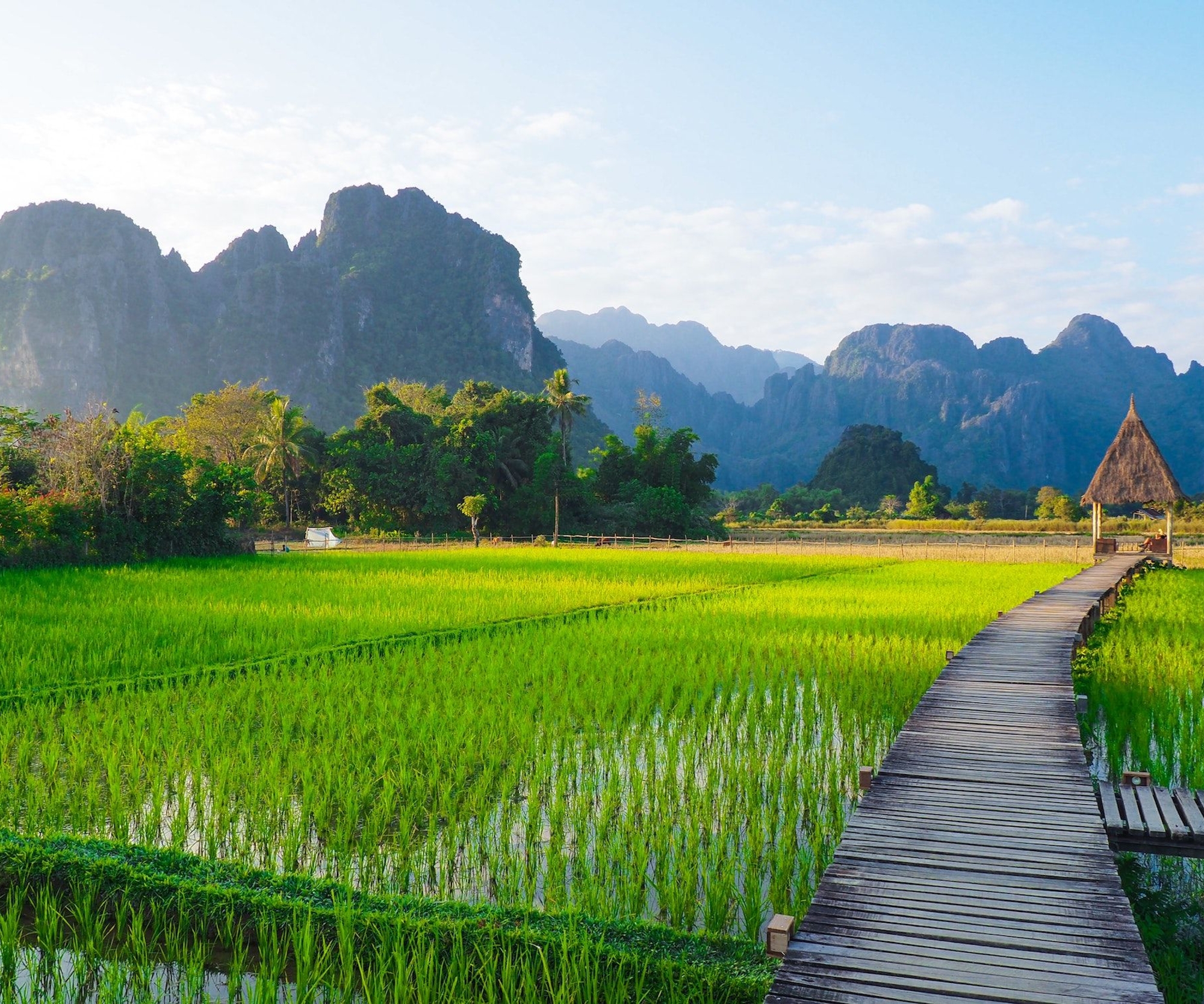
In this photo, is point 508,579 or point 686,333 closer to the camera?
point 508,579

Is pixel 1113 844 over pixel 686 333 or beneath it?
beneath

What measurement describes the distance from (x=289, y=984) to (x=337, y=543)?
29144 mm

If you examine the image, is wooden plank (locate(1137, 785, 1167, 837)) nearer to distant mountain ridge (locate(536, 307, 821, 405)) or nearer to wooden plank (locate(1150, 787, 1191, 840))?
wooden plank (locate(1150, 787, 1191, 840))

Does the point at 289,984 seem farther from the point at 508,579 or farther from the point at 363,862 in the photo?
the point at 508,579

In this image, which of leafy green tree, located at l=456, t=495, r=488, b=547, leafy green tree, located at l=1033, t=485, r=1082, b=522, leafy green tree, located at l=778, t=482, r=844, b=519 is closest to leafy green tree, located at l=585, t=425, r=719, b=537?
leafy green tree, located at l=456, t=495, r=488, b=547

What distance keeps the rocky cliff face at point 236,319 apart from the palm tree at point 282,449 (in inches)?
1669

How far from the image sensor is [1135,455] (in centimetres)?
2355

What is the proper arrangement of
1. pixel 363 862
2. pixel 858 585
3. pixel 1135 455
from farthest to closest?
pixel 1135 455 → pixel 858 585 → pixel 363 862

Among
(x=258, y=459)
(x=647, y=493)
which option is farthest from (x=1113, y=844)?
(x=258, y=459)

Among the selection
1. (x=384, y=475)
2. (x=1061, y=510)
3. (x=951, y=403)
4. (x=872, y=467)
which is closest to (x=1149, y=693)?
(x=384, y=475)

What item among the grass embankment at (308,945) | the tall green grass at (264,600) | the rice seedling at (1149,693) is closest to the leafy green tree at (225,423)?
the tall green grass at (264,600)

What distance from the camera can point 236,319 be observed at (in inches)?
3538

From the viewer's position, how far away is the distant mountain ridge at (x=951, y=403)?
112 meters

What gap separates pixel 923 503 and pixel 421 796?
193ft
